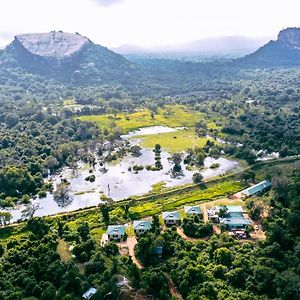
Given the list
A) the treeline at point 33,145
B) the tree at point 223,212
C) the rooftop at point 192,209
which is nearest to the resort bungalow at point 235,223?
the tree at point 223,212

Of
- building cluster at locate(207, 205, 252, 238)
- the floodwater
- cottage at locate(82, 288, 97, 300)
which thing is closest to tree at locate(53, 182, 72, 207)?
the floodwater

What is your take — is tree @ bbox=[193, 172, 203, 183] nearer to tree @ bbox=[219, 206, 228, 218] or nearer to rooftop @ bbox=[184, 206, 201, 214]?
rooftop @ bbox=[184, 206, 201, 214]

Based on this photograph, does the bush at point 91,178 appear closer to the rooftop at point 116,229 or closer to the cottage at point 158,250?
the rooftop at point 116,229

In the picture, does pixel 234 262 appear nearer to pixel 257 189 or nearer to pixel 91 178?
pixel 257 189

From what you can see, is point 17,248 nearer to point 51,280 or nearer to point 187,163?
point 51,280

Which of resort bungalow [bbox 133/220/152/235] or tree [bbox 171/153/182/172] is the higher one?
resort bungalow [bbox 133/220/152/235]

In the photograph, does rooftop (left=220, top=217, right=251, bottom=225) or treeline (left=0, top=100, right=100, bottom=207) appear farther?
treeline (left=0, top=100, right=100, bottom=207)
